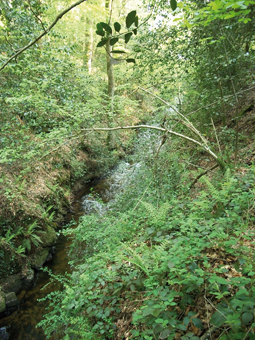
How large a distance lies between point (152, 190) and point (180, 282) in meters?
2.66

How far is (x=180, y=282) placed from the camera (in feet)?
5.41

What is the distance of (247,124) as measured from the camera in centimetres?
499

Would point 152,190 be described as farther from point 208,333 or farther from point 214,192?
point 208,333

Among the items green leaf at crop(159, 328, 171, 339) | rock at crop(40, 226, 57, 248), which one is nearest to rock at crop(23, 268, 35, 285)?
rock at crop(40, 226, 57, 248)

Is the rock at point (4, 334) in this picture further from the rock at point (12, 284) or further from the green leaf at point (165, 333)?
the green leaf at point (165, 333)

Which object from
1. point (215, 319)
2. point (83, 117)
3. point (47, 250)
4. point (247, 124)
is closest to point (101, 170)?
point (83, 117)

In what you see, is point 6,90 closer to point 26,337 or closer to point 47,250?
point 47,250

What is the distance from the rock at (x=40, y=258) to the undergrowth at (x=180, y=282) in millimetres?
2975

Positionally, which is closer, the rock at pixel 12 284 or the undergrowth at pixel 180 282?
the undergrowth at pixel 180 282

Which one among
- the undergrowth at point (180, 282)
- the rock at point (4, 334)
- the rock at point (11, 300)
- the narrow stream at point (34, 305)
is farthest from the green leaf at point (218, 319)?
the rock at point (11, 300)

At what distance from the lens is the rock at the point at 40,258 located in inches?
211

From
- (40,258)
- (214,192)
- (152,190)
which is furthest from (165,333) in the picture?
(40,258)

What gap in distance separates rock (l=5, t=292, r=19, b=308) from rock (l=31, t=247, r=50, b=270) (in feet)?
2.68

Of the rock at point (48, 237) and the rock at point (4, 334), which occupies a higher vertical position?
the rock at point (48, 237)
